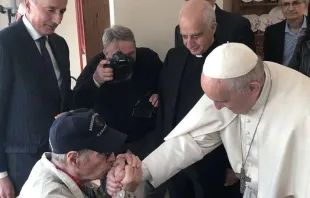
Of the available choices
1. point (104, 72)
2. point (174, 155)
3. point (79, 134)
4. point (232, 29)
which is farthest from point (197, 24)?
point (79, 134)

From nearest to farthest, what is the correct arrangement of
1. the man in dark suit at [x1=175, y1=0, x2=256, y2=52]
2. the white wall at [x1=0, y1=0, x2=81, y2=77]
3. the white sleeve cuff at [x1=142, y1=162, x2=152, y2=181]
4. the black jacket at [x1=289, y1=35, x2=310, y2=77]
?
the white sleeve cuff at [x1=142, y1=162, x2=152, y2=181], the man in dark suit at [x1=175, y1=0, x2=256, y2=52], the black jacket at [x1=289, y1=35, x2=310, y2=77], the white wall at [x1=0, y1=0, x2=81, y2=77]

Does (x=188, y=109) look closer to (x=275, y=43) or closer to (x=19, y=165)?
(x=19, y=165)

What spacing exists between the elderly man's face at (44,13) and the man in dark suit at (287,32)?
5.45 ft

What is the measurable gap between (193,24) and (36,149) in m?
0.96

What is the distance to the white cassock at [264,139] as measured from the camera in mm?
1628

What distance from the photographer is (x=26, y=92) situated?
1.97m

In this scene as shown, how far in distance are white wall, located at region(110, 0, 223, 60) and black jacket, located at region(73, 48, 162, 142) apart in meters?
0.48

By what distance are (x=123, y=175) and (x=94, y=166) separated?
6.8 inches

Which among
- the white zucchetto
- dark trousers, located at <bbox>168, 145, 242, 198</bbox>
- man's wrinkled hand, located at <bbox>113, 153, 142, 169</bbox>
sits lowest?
dark trousers, located at <bbox>168, 145, 242, 198</bbox>

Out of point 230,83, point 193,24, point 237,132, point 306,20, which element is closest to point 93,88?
point 193,24

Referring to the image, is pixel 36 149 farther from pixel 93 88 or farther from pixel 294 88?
pixel 294 88

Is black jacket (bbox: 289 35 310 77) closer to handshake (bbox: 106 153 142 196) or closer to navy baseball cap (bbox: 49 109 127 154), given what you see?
handshake (bbox: 106 153 142 196)

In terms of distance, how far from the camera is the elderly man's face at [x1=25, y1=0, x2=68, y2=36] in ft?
6.40

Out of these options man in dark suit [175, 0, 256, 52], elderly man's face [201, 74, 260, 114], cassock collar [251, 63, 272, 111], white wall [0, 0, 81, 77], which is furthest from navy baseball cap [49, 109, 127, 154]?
white wall [0, 0, 81, 77]
